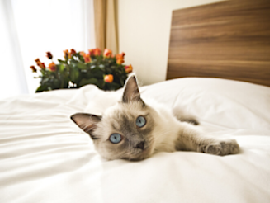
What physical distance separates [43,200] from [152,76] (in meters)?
2.24

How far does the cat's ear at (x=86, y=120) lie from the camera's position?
66 cm

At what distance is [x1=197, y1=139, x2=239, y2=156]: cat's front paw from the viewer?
25.4 inches

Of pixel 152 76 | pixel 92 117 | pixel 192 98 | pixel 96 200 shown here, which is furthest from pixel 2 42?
pixel 96 200

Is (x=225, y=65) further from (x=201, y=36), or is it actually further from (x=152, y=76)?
(x=152, y=76)

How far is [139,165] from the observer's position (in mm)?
549

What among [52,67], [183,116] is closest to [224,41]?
[183,116]

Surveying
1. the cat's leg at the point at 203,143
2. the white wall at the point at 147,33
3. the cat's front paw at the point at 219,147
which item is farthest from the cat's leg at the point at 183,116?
the white wall at the point at 147,33

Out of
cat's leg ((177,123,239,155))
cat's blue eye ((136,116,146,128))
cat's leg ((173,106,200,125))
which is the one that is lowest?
cat's leg ((173,106,200,125))

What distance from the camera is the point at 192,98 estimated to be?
1.23 m

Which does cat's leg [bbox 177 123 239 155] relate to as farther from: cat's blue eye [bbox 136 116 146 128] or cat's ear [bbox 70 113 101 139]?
cat's ear [bbox 70 113 101 139]

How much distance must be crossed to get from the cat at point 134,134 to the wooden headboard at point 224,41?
1.16m

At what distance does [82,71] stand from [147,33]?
3.90ft

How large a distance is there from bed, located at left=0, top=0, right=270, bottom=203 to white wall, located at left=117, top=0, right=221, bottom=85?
0.54 metres

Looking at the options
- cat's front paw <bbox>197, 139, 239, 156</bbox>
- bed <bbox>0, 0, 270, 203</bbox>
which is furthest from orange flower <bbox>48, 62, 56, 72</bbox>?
cat's front paw <bbox>197, 139, 239, 156</bbox>
